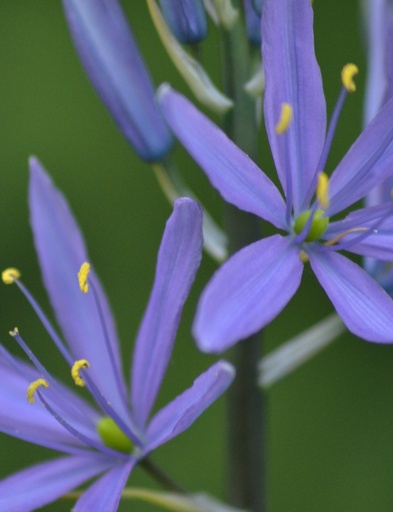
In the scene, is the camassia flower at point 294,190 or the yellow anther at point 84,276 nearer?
the camassia flower at point 294,190

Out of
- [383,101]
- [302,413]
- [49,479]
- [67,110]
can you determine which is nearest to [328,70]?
[67,110]

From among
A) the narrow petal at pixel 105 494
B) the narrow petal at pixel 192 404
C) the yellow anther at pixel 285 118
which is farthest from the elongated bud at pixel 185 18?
the narrow petal at pixel 105 494

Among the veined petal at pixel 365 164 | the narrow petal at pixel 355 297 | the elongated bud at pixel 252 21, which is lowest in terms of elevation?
the narrow petal at pixel 355 297

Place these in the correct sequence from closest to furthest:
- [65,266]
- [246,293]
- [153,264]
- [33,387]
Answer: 1. [246,293]
2. [33,387]
3. [65,266]
4. [153,264]

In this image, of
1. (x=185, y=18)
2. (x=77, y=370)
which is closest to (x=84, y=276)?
(x=77, y=370)

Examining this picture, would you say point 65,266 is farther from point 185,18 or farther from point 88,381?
point 185,18

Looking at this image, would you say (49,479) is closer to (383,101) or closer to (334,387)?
(383,101)

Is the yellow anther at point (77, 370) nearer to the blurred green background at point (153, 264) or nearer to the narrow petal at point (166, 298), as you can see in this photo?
the narrow petal at point (166, 298)
